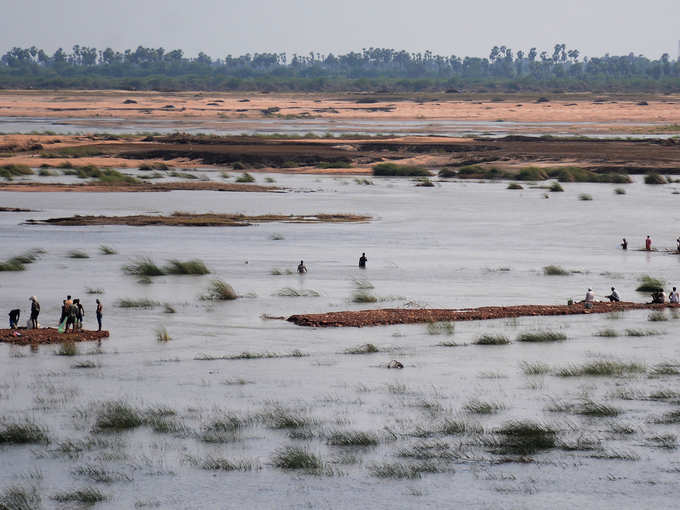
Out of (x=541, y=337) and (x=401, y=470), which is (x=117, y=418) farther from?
(x=541, y=337)

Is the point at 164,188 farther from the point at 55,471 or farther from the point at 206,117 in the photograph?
the point at 206,117

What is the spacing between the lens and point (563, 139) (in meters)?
112

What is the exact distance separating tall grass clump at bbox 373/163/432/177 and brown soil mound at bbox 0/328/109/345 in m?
60.5

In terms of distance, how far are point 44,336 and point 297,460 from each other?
11.9 metres

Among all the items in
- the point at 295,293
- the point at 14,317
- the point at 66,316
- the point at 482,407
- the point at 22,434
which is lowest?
the point at 295,293

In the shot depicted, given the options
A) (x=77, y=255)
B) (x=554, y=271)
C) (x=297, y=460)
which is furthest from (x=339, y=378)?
(x=77, y=255)

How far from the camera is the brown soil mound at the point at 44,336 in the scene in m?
30.7

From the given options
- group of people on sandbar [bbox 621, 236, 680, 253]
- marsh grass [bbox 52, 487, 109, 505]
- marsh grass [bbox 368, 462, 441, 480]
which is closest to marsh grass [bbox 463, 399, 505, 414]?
marsh grass [bbox 368, 462, 441, 480]

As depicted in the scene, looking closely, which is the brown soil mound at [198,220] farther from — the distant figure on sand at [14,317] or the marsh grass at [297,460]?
the marsh grass at [297,460]

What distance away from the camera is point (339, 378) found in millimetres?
27938

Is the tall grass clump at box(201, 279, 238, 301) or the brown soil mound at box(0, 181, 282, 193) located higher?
the tall grass clump at box(201, 279, 238, 301)

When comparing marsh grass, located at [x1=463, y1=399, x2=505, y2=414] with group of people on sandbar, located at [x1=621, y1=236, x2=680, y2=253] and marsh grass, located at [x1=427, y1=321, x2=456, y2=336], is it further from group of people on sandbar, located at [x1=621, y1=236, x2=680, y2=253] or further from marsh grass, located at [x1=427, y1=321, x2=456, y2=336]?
group of people on sandbar, located at [x1=621, y1=236, x2=680, y2=253]

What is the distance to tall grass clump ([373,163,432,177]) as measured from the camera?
9056cm

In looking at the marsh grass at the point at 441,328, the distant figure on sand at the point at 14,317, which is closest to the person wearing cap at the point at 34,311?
the distant figure on sand at the point at 14,317
